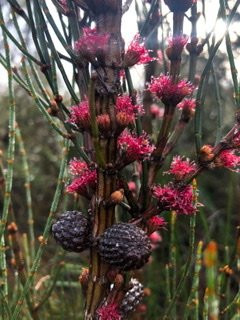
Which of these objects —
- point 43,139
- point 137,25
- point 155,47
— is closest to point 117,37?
point 137,25

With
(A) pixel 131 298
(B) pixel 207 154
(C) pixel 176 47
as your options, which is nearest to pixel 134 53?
(C) pixel 176 47

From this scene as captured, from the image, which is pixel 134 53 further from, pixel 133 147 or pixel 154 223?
pixel 154 223

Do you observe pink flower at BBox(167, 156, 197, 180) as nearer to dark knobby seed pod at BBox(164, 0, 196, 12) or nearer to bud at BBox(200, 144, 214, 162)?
bud at BBox(200, 144, 214, 162)

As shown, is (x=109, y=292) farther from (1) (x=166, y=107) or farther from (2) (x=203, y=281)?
(2) (x=203, y=281)

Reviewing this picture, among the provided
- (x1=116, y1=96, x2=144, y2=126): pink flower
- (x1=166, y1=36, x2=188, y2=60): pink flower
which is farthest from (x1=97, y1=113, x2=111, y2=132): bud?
(x1=166, y1=36, x2=188, y2=60): pink flower

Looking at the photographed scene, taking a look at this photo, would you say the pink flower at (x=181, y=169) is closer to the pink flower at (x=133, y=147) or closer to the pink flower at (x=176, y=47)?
the pink flower at (x=133, y=147)

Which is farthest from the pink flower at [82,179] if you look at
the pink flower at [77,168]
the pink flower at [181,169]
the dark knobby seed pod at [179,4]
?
the dark knobby seed pod at [179,4]

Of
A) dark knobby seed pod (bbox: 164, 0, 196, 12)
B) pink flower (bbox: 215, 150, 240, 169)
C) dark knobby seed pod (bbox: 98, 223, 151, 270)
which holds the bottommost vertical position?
dark knobby seed pod (bbox: 98, 223, 151, 270)
